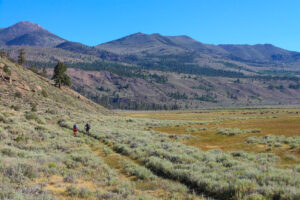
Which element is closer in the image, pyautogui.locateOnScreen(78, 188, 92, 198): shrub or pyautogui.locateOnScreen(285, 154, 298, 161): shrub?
pyautogui.locateOnScreen(78, 188, 92, 198): shrub

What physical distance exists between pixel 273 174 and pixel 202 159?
4990 millimetres

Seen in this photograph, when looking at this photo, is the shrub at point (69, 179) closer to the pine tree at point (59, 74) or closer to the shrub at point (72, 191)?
the shrub at point (72, 191)

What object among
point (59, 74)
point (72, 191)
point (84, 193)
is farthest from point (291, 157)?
point (59, 74)

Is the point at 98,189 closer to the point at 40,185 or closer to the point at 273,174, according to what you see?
the point at 40,185

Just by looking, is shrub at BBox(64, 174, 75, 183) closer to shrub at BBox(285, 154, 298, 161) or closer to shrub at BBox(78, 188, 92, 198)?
shrub at BBox(78, 188, 92, 198)

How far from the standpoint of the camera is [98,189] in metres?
9.93

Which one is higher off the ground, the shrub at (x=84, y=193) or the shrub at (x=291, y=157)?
the shrub at (x=84, y=193)

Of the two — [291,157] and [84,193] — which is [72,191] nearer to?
[84,193]

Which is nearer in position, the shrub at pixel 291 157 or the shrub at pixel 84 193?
the shrub at pixel 84 193

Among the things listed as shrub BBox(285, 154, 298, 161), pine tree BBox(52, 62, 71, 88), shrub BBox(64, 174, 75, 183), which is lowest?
shrub BBox(64, 174, 75, 183)

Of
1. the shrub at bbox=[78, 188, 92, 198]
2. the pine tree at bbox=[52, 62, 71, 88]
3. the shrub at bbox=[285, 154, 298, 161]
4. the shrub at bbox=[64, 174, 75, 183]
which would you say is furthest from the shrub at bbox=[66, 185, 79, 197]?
the pine tree at bbox=[52, 62, 71, 88]

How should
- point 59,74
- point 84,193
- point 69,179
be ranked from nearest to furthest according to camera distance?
1. point 84,193
2. point 69,179
3. point 59,74

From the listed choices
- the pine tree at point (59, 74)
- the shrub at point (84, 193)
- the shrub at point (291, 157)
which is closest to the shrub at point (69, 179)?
the shrub at point (84, 193)

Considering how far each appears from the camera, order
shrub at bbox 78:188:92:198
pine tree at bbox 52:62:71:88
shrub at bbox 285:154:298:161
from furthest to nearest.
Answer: pine tree at bbox 52:62:71:88, shrub at bbox 285:154:298:161, shrub at bbox 78:188:92:198
